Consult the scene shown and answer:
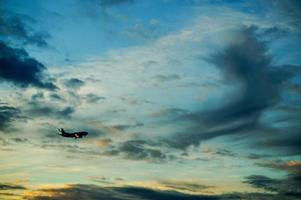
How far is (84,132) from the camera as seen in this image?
151875mm

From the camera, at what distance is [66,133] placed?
154 m

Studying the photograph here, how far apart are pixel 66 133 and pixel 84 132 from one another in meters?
5.59
